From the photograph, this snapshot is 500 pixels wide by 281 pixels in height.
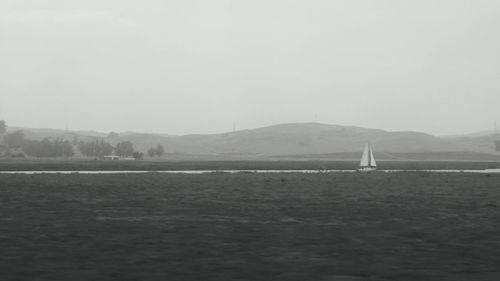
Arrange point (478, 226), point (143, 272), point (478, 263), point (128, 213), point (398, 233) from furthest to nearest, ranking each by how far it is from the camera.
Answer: point (128, 213)
point (478, 226)
point (398, 233)
point (478, 263)
point (143, 272)

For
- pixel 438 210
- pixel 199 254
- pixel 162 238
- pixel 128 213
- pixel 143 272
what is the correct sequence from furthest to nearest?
pixel 438 210, pixel 128 213, pixel 162 238, pixel 199 254, pixel 143 272

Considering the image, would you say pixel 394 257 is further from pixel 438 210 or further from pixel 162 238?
pixel 438 210

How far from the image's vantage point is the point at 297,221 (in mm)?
25547

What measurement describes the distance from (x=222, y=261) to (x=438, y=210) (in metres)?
17.7

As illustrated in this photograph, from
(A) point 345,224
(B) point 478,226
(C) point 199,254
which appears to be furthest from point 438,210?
(C) point 199,254

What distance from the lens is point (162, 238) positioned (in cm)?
2044

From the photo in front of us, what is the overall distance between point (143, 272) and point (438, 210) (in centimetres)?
2000

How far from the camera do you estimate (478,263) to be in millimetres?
16312

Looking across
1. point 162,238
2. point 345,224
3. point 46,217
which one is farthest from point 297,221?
point 46,217

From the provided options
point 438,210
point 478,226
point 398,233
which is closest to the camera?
point 398,233

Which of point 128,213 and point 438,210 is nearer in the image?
point 128,213

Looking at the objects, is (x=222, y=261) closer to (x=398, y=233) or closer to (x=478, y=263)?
(x=478, y=263)

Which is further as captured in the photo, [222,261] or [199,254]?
[199,254]

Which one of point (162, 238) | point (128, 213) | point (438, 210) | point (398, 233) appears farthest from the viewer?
point (438, 210)
